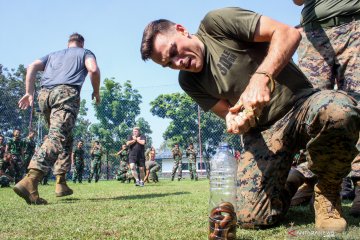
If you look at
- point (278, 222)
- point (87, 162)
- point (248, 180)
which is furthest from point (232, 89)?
point (87, 162)

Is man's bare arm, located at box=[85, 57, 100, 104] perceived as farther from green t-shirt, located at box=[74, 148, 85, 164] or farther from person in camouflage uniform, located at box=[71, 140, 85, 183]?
green t-shirt, located at box=[74, 148, 85, 164]

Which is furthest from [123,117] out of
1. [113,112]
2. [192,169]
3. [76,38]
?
[76,38]

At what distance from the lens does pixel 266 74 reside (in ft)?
7.80

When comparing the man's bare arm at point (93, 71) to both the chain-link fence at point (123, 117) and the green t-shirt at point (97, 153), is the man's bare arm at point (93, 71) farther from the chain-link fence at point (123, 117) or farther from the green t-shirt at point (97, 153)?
the chain-link fence at point (123, 117)

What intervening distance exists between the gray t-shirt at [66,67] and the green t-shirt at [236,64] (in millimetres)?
2949

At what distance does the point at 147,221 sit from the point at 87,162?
64.0 m

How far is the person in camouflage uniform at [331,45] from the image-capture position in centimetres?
360

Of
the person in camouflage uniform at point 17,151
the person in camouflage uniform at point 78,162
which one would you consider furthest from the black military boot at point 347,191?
the person in camouflage uniform at point 78,162

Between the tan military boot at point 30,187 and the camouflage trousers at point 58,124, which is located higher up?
the camouflage trousers at point 58,124

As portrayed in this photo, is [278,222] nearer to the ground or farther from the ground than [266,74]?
nearer to the ground

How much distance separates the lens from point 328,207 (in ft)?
8.48

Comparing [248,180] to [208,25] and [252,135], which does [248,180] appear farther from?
[208,25]

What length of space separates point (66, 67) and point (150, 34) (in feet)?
10.0

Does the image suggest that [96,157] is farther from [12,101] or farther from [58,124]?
[12,101]
